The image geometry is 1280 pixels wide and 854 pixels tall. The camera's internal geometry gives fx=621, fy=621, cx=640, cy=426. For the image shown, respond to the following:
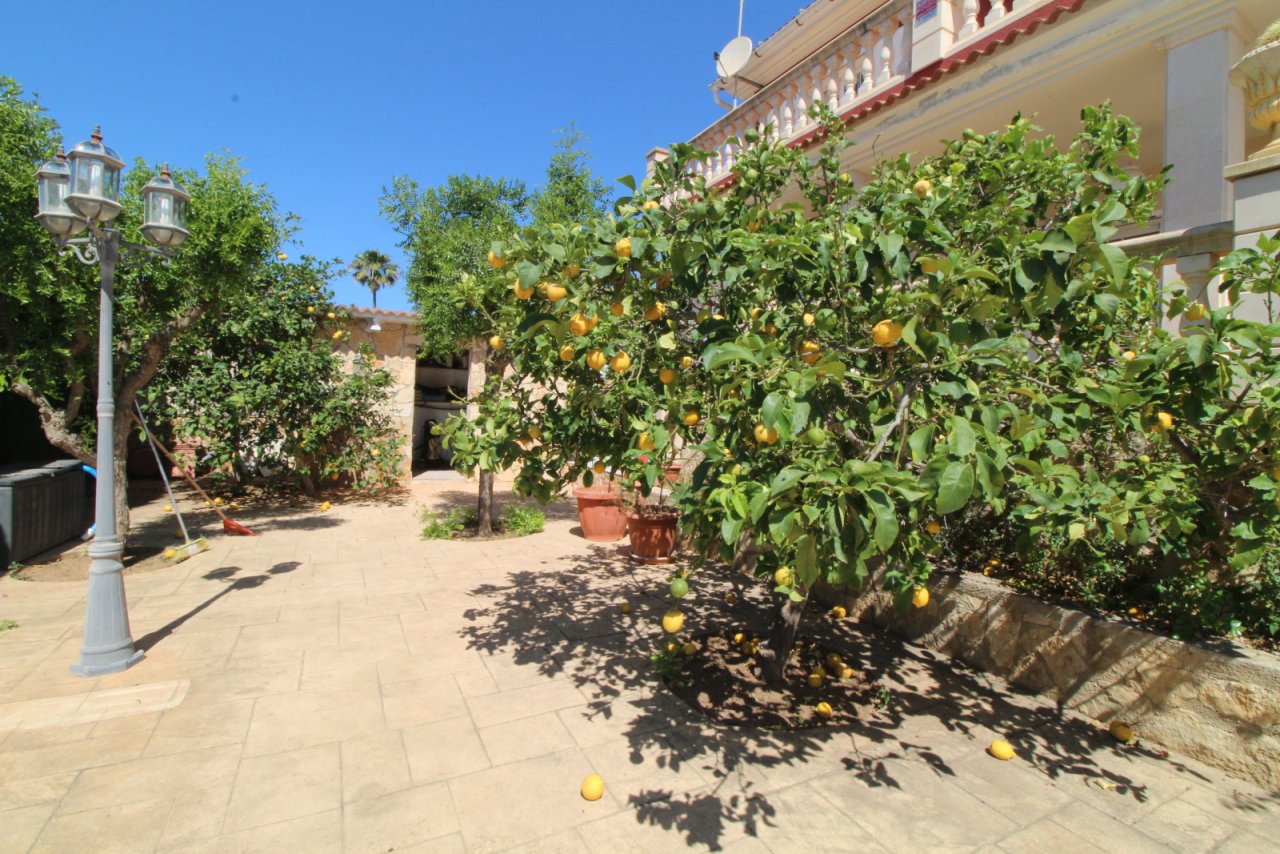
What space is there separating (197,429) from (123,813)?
22.5 feet

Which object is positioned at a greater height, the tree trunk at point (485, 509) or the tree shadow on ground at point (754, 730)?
the tree trunk at point (485, 509)

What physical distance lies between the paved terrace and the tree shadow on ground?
0.05 ft

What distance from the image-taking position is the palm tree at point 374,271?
33.0 meters

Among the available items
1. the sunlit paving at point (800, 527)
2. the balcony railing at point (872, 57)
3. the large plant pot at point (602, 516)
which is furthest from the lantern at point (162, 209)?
the large plant pot at point (602, 516)

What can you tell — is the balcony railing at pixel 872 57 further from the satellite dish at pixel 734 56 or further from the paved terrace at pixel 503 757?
the paved terrace at pixel 503 757

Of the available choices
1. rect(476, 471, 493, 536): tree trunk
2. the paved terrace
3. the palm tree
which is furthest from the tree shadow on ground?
the palm tree

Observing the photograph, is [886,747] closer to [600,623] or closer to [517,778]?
[517,778]

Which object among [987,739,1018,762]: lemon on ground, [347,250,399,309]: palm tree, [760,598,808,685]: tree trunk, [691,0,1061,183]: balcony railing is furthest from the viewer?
[347,250,399,309]: palm tree

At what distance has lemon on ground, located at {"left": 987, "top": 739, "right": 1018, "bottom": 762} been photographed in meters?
2.91

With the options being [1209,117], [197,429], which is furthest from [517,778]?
[197,429]

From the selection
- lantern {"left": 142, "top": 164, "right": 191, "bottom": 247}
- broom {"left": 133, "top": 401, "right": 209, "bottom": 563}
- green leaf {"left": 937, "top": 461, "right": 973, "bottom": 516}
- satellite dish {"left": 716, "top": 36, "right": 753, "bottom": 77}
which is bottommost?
broom {"left": 133, "top": 401, "right": 209, "bottom": 563}

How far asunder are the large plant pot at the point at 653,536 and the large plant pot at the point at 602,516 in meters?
0.94

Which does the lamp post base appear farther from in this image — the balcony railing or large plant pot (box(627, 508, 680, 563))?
the balcony railing

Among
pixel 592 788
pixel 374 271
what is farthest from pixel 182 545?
pixel 374 271
